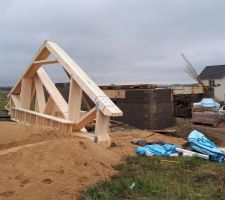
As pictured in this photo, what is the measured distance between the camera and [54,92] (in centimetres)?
1090

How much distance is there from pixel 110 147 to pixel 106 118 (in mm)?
685

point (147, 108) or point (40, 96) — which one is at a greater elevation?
point (40, 96)

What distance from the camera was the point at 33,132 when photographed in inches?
352

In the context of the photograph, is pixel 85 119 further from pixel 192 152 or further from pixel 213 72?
pixel 213 72

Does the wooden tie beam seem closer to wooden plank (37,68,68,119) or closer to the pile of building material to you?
wooden plank (37,68,68,119)

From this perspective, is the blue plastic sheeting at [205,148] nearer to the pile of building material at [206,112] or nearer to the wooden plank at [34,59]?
the wooden plank at [34,59]

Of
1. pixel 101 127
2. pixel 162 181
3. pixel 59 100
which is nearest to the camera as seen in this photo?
pixel 162 181

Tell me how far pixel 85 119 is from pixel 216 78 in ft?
142

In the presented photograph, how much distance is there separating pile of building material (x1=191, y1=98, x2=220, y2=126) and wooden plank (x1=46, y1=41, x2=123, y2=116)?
1049 centimetres

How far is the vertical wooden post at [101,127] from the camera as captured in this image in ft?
26.8

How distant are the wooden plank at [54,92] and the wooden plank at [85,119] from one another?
52cm

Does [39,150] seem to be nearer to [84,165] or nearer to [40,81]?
[84,165]

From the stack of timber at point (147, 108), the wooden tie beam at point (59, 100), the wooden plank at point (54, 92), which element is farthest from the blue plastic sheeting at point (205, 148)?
the stack of timber at point (147, 108)

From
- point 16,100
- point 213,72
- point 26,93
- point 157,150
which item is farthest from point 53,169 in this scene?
point 213,72
